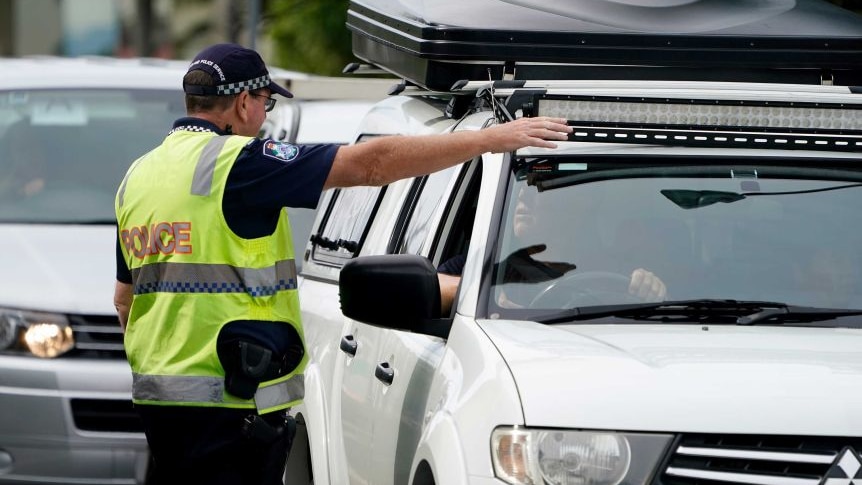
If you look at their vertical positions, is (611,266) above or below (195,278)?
above

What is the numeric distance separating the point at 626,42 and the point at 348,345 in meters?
1.36

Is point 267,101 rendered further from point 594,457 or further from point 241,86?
point 594,457

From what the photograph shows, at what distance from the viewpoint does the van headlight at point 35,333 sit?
8156mm

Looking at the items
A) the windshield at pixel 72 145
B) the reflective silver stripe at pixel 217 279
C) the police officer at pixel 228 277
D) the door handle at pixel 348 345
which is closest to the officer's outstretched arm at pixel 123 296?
the police officer at pixel 228 277

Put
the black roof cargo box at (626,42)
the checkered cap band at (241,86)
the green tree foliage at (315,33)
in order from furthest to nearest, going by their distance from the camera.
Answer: the green tree foliage at (315,33) < the black roof cargo box at (626,42) < the checkered cap band at (241,86)

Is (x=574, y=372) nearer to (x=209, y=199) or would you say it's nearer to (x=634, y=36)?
(x=209, y=199)

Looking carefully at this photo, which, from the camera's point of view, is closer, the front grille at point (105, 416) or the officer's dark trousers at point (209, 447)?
the officer's dark trousers at point (209, 447)

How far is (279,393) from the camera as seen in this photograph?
5367 millimetres

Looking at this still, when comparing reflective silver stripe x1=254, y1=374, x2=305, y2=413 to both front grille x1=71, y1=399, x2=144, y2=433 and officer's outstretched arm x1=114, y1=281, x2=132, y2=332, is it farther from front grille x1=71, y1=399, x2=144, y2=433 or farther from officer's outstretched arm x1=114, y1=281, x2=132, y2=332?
front grille x1=71, y1=399, x2=144, y2=433

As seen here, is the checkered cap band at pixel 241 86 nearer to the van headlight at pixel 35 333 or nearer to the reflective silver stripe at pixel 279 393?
the reflective silver stripe at pixel 279 393

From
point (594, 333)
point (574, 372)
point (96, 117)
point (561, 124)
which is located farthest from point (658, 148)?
point (96, 117)

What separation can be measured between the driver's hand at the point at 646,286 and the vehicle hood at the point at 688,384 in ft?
1.24

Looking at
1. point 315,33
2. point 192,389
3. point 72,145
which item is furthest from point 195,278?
point 315,33

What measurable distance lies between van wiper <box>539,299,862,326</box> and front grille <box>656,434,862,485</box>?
0.73m
